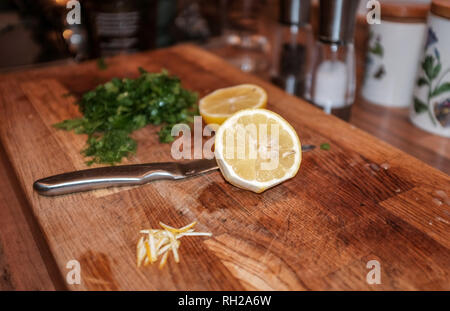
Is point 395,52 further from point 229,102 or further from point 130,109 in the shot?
point 130,109

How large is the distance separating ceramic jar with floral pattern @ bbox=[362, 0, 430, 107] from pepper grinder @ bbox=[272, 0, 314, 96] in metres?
0.22

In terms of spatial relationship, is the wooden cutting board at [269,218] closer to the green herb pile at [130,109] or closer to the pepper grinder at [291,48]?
the green herb pile at [130,109]

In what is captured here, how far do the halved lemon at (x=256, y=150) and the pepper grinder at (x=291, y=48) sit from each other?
60 centimetres

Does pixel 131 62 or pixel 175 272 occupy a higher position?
pixel 131 62

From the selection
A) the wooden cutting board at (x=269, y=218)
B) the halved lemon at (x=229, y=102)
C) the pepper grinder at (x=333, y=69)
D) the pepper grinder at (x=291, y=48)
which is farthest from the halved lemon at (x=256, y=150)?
the pepper grinder at (x=291, y=48)

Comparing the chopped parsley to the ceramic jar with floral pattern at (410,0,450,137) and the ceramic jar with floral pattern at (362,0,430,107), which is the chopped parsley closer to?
the ceramic jar with floral pattern at (362,0,430,107)

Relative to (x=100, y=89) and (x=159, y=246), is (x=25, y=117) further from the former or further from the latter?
(x=159, y=246)

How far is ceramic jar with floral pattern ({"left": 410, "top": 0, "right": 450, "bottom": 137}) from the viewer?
102 cm

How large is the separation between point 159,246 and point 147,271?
0.15 ft

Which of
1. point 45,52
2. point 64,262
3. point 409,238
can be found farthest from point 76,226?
point 45,52

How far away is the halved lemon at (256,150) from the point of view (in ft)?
2.54

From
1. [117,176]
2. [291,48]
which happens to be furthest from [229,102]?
[291,48]

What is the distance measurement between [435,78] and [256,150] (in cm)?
59
